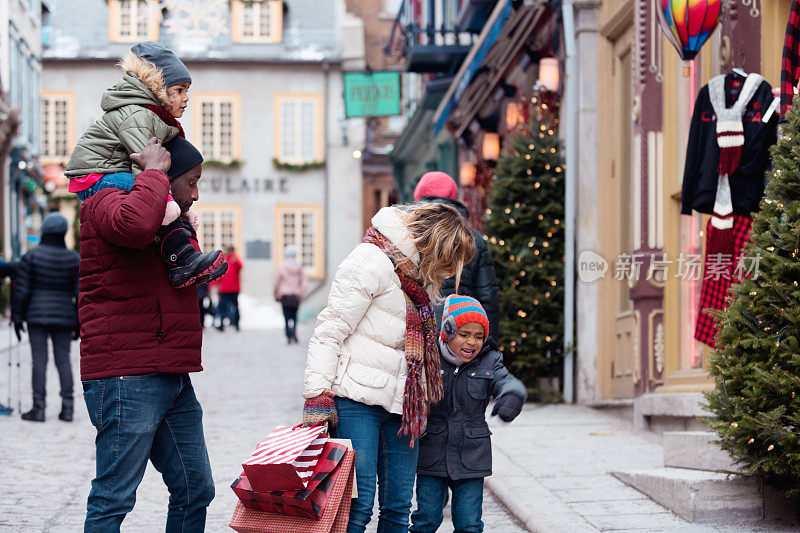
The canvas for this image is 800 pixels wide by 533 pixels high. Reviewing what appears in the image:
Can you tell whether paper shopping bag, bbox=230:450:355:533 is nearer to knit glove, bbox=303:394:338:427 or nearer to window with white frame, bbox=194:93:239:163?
knit glove, bbox=303:394:338:427

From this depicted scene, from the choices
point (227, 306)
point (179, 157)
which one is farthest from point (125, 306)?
point (227, 306)

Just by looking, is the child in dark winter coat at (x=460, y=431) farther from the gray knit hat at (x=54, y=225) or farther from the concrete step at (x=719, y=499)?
the gray knit hat at (x=54, y=225)

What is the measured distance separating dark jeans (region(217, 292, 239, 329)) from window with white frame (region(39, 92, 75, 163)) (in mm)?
13573

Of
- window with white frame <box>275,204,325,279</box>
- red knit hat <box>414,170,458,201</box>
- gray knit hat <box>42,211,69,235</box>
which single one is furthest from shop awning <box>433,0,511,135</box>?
window with white frame <box>275,204,325,279</box>

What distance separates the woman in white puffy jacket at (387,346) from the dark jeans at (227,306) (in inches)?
755

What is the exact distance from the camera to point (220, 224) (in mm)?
34750

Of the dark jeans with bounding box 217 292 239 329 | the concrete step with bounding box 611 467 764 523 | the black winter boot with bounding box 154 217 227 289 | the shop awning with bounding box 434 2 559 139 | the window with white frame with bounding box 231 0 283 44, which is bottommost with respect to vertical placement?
the dark jeans with bounding box 217 292 239 329

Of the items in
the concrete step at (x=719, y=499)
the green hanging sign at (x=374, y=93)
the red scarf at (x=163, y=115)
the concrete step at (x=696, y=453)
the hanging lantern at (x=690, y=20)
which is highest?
the green hanging sign at (x=374, y=93)

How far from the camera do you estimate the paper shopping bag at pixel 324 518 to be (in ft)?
13.4

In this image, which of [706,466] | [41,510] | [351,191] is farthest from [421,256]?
[351,191]

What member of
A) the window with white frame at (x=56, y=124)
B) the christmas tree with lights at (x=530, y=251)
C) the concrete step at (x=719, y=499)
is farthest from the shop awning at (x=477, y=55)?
the window with white frame at (x=56, y=124)

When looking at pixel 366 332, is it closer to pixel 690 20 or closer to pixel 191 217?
pixel 191 217

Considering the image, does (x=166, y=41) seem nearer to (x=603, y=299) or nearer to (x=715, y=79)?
(x=603, y=299)

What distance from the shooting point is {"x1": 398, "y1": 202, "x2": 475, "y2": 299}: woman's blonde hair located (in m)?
4.44
